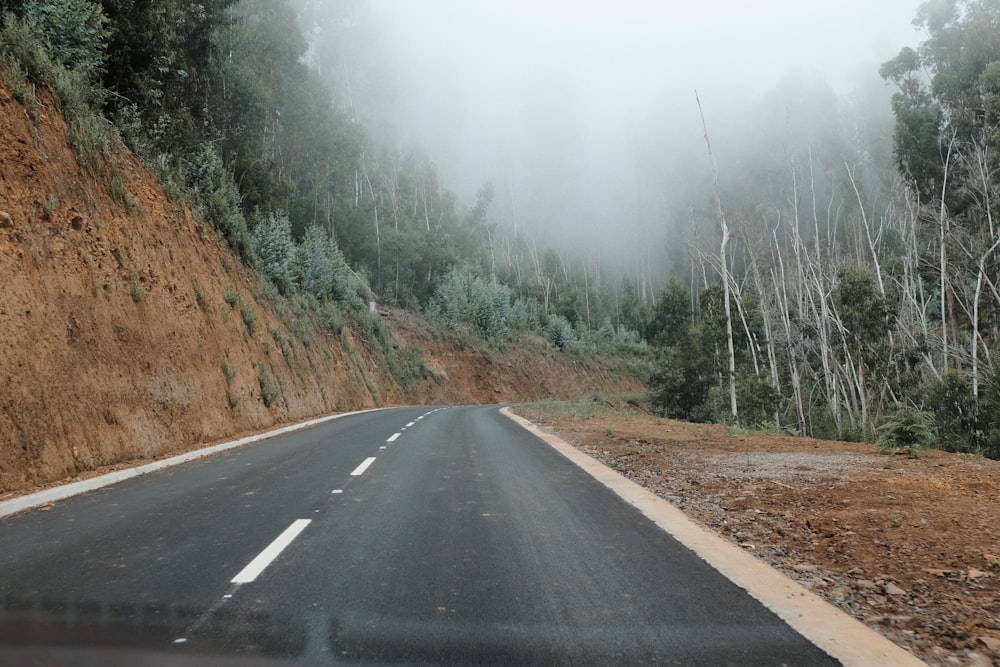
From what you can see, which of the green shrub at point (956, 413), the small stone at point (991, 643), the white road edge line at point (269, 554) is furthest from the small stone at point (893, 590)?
the green shrub at point (956, 413)

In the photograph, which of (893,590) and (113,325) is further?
(113,325)

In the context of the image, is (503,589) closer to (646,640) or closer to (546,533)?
(646,640)

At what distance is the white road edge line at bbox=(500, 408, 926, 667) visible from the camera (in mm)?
3033

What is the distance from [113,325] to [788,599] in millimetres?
13647

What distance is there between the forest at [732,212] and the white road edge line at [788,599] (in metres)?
7.06

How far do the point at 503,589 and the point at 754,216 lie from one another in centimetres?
3453

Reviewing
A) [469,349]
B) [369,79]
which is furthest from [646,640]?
[369,79]

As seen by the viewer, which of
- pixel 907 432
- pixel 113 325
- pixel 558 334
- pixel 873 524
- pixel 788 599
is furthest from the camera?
pixel 558 334

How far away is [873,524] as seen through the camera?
5.35 m

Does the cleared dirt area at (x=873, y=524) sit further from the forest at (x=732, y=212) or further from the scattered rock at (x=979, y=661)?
the forest at (x=732, y=212)

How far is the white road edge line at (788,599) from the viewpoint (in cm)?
303

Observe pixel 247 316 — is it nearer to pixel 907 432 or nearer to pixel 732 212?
pixel 907 432

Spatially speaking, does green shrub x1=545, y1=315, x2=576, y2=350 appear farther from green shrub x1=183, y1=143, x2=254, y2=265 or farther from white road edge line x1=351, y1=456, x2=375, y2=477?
white road edge line x1=351, y1=456, x2=375, y2=477

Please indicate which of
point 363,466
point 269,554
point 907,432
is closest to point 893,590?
point 269,554
